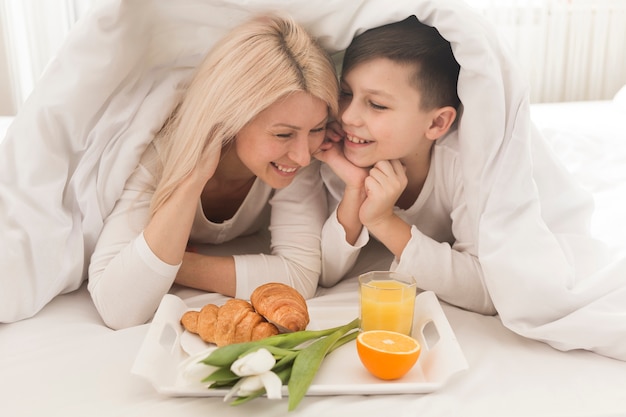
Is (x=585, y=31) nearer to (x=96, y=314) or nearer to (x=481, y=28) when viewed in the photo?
(x=481, y=28)

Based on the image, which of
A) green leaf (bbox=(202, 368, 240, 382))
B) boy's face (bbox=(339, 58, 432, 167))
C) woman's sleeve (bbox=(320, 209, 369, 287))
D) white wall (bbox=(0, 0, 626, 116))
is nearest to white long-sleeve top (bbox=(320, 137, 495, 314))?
woman's sleeve (bbox=(320, 209, 369, 287))

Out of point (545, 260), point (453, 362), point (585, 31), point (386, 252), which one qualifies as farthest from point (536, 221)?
point (585, 31)

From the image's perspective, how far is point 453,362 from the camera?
102 cm

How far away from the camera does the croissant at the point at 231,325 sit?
110cm

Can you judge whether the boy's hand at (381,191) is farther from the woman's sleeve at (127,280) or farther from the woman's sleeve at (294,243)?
the woman's sleeve at (127,280)

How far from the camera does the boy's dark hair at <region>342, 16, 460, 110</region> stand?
4.38 ft

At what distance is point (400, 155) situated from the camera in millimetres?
1413

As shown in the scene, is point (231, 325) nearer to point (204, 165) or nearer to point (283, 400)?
point (283, 400)

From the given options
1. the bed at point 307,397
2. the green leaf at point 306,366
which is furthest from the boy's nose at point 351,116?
the green leaf at point 306,366

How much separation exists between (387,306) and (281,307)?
17 centimetres

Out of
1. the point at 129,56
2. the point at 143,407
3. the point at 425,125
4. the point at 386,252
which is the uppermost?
the point at 129,56

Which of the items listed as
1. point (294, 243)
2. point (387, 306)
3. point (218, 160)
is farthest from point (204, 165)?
point (387, 306)

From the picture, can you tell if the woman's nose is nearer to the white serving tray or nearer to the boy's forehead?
the boy's forehead

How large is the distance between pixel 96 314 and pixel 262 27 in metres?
0.65
